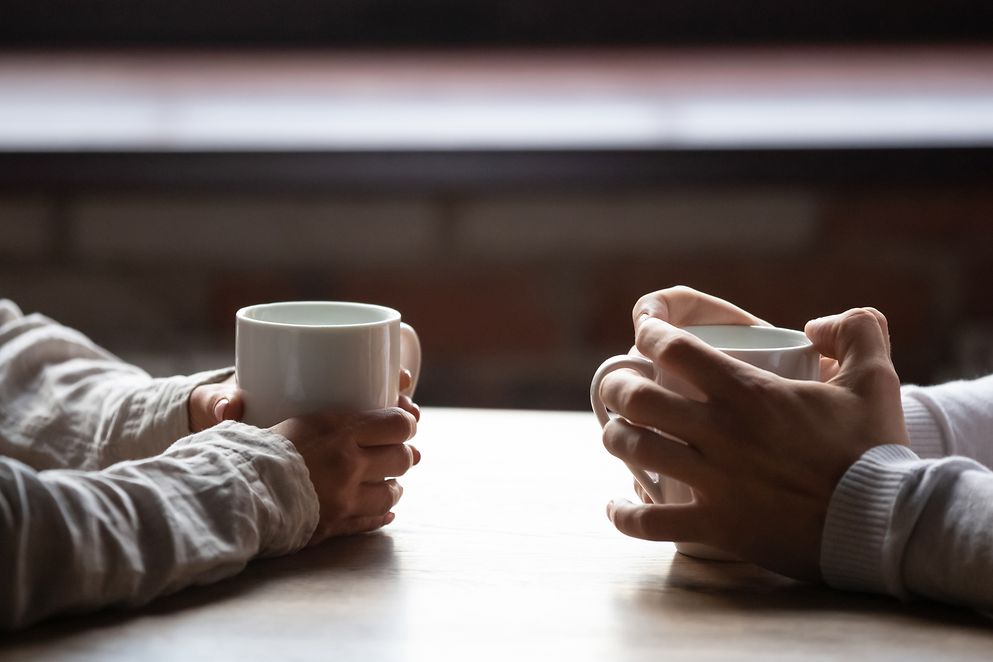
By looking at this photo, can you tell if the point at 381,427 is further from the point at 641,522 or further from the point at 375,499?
the point at 641,522

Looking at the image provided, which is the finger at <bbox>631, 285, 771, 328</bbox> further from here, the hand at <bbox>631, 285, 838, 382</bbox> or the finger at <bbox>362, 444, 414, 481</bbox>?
the finger at <bbox>362, 444, 414, 481</bbox>

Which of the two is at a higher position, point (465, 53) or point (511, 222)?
point (465, 53)

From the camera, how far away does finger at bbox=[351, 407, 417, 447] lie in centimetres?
71

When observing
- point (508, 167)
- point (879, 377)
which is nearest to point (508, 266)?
point (508, 167)

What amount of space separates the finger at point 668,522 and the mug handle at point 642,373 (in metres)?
0.03

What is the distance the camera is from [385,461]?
73cm

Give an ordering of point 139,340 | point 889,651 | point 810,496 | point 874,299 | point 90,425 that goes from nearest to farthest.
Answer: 1. point 889,651
2. point 810,496
3. point 90,425
4. point 874,299
5. point 139,340

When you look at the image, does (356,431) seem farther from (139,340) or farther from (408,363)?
(139,340)

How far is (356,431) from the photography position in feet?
2.34

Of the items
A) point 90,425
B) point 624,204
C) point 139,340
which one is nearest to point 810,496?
point 90,425

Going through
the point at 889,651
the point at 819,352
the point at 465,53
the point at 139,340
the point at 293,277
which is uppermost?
the point at 465,53

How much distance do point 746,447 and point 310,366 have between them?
287mm

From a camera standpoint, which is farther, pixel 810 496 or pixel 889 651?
pixel 810 496

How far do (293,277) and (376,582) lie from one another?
1.31 meters
